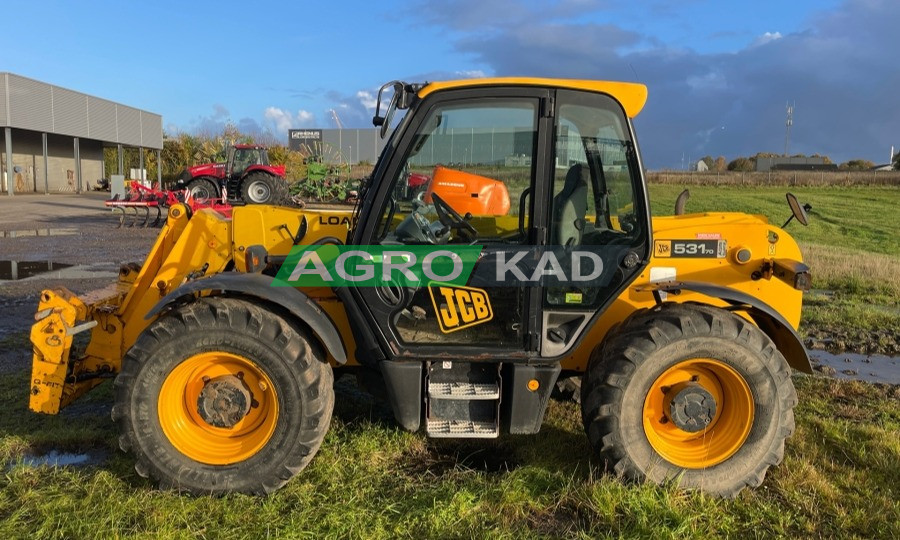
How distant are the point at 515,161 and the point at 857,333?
579cm

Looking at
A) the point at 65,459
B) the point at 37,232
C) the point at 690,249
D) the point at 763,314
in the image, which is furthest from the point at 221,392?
the point at 37,232

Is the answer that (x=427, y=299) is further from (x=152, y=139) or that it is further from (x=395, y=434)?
(x=152, y=139)

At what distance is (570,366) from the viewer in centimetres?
412

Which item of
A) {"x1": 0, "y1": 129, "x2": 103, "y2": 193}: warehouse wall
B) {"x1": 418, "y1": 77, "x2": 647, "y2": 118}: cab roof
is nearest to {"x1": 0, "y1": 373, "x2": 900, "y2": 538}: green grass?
{"x1": 418, "y1": 77, "x2": 647, "y2": 118}: cab roof

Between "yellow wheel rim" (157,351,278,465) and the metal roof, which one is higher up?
the metal roof

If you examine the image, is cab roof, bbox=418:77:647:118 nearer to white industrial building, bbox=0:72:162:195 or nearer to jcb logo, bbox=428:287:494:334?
jcb logo, bbox=428:287:494:334

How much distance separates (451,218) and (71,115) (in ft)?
142

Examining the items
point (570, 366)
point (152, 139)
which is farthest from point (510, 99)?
point (152, 139)

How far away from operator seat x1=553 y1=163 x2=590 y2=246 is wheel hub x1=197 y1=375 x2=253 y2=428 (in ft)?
6.68

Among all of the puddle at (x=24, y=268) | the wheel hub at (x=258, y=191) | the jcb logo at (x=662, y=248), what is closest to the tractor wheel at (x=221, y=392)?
the jcb logo at (x=662, y=248)

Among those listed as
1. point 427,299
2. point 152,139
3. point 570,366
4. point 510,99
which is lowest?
point 570,366

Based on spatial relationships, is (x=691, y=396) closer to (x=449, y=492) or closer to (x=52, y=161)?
(x=449, y=492)

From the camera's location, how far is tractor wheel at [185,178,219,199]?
22.7 m

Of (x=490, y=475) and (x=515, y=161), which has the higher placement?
(x=515, y=161)
